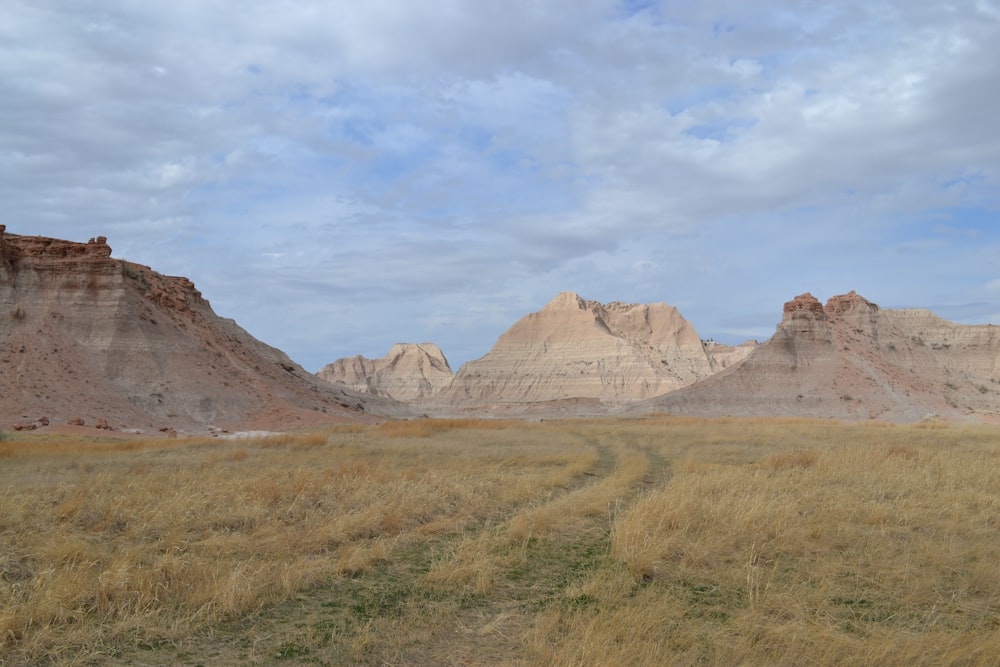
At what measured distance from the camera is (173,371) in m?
45.1

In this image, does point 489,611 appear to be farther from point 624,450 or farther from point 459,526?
point 624,450

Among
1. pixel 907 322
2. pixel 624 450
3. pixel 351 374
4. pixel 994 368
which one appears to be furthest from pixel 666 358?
pixel 624 450

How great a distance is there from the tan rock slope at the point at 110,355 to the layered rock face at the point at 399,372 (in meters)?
113

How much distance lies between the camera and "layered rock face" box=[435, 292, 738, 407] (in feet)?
362

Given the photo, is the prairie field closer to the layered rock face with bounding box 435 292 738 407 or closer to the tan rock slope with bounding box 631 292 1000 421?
the tan rock slope with bounding box 631 292 1000 421

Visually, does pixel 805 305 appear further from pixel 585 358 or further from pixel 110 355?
pixel 110 355

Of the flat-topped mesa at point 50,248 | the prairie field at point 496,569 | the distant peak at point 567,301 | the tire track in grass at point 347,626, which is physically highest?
the distant peak at point 567,301

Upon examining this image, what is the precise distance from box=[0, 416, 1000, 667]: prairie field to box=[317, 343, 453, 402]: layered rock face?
150766 mm

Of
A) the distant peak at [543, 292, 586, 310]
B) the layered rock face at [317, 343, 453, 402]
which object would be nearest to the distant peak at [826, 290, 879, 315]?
the distant peak at [543, 292, 586, 310]

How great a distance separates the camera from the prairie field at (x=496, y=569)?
5.78 m

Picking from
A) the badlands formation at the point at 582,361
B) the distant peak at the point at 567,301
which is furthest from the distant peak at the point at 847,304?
the distant peak at the point at 567,301

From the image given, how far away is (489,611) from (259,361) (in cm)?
5294

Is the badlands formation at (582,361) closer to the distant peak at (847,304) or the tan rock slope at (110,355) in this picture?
the distant peak at (847,304)

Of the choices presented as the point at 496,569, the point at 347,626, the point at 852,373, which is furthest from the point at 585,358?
the point at 347,626
